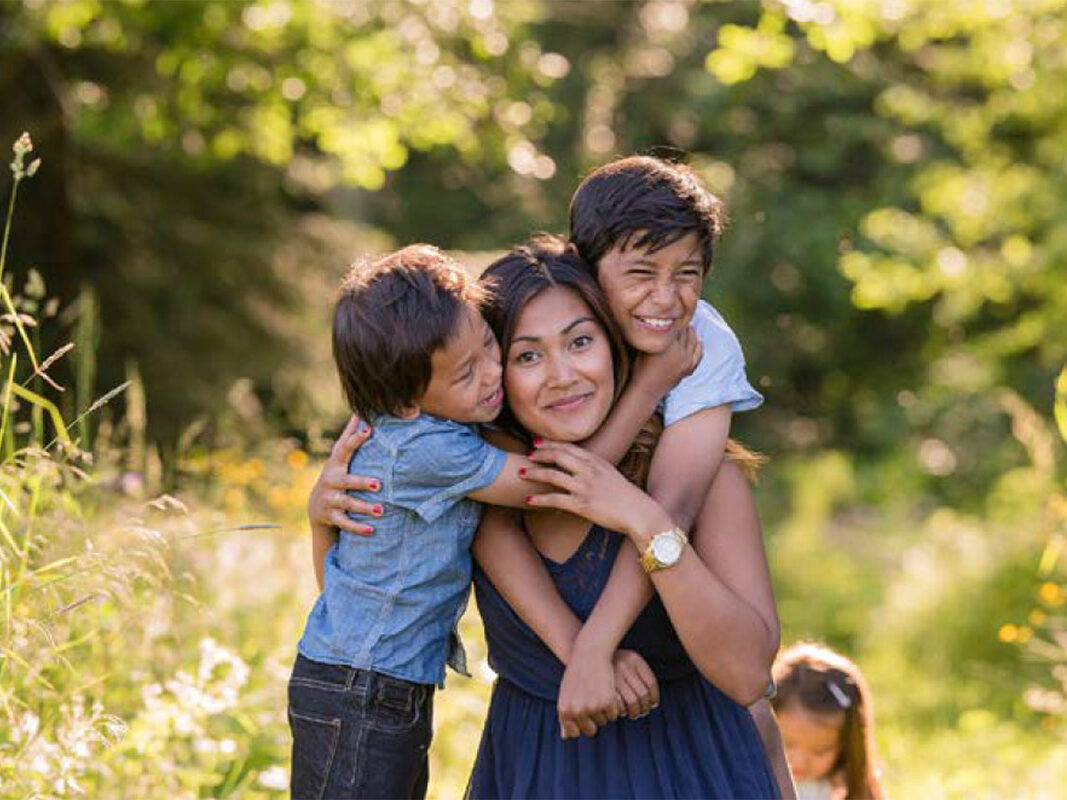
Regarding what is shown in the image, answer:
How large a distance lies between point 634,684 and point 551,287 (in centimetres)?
66

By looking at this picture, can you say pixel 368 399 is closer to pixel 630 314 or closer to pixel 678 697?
pixel 630 314

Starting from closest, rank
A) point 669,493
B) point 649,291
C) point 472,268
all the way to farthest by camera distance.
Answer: point 669,493, point 649,291, point 472,268

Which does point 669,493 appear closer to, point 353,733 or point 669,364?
point 669,364

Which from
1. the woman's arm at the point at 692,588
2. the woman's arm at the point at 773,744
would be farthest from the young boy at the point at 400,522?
the woman's arm at the point at 773,744

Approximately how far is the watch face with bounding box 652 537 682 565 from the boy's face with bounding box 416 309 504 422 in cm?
41

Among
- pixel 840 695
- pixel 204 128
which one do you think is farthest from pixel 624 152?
pixel 840 695

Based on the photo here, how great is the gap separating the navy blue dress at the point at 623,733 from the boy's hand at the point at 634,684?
0.30 ft

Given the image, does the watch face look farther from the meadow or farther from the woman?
the meadow

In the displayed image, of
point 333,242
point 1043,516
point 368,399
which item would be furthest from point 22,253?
point 368,399

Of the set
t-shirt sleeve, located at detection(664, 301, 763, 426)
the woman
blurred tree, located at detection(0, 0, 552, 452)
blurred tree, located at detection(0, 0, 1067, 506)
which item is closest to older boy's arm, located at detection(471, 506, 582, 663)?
the woman

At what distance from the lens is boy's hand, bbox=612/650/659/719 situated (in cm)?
241

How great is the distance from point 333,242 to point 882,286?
13.6 ft

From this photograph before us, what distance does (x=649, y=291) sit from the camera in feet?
8.53

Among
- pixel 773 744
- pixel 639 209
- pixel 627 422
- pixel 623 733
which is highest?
pixel 639 209
